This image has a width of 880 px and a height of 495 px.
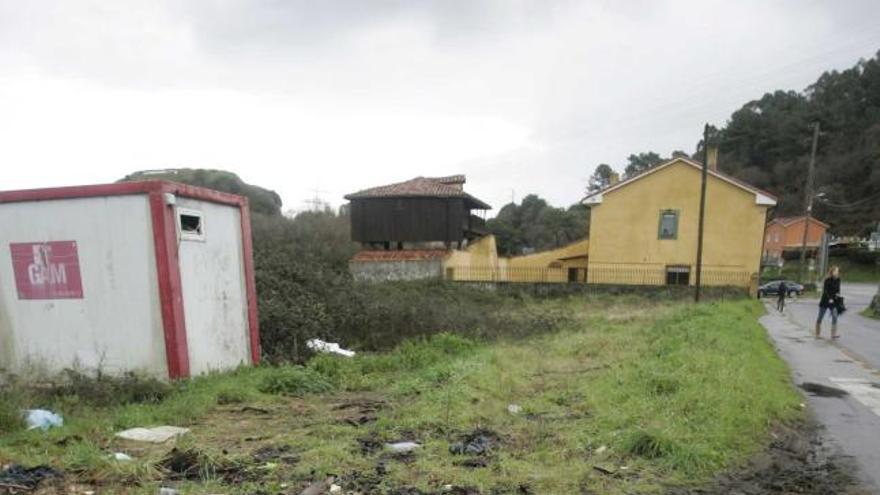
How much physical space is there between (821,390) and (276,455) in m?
7.37

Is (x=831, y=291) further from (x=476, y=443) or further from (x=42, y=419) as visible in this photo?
(x=42, y=419)

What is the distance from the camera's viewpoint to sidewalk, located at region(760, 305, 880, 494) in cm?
498

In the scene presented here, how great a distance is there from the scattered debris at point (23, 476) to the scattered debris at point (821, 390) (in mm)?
8563

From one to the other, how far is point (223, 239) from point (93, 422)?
3272 mm

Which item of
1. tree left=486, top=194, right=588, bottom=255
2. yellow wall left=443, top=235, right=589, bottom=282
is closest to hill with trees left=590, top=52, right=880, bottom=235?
tree left=486, top=194, right=588, bottom=255

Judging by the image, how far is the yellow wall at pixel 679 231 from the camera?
89.2 ft

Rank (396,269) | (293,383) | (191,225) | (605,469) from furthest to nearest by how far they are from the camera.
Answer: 1. (396,269)
2. (191,225)
3. (293,383)
4. (605,469)

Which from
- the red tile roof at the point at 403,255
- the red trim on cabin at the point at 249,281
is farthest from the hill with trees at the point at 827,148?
the red trim on cabin at the point at 249,281

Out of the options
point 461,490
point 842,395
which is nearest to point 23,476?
point 461,490

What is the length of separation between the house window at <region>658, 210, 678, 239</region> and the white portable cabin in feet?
86.3

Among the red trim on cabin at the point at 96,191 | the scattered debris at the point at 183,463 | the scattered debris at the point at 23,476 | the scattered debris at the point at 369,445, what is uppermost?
the red trim on cabin at the point at 96,191

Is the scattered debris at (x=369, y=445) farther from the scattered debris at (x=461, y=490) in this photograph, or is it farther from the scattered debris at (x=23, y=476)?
the scattered debris at (x=23, y=476)

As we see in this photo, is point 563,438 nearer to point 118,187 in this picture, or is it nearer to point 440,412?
point 440,412

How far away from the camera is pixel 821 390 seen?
24.5 feet
